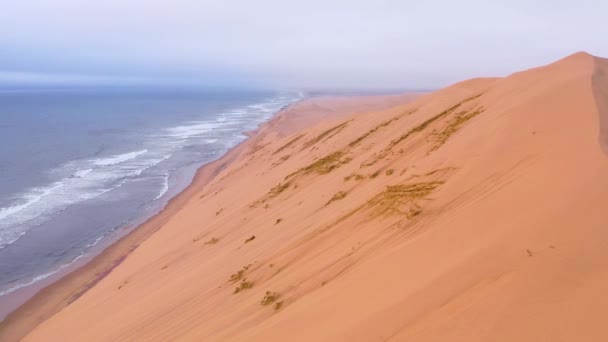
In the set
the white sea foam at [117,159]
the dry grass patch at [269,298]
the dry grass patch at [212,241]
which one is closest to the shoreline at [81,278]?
the dry grass patch at [212,241]

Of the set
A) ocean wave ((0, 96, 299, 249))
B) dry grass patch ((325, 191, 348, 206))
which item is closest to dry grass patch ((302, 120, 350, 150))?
ocean wave ((0, 96, 299, 249))

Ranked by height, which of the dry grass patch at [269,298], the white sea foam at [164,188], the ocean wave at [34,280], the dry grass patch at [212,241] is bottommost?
the ocean wave at [34,280]

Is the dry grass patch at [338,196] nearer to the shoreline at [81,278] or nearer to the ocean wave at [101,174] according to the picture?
the shoreline at [81,278]

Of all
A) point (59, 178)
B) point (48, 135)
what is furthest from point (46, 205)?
point (48, 135)

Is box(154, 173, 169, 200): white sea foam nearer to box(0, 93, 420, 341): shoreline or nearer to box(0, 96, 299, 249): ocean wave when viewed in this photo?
box(0, 96, 299, 249): ocean wave

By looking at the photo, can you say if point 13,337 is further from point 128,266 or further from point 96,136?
point 96,136

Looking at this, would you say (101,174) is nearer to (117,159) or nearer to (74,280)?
(117,159)

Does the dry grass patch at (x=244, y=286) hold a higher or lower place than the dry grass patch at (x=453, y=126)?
lower

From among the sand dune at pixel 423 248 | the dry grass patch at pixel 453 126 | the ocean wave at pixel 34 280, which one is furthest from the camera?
the ocean wave at pixel 34 280
